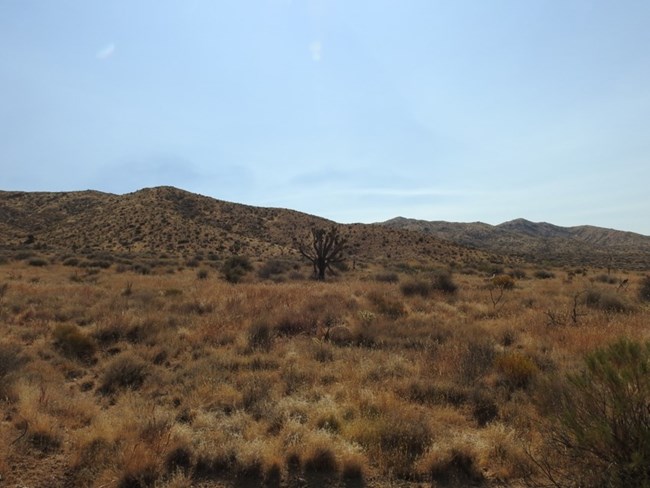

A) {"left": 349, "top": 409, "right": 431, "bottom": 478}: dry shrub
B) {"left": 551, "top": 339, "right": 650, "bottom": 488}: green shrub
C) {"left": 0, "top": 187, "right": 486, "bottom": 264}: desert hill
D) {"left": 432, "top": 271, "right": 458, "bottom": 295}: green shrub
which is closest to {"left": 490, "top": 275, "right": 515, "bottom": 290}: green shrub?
{"left": 432, "top": 271, "right": 458, "bottom": 295}: green shrub

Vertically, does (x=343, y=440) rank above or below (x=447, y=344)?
below

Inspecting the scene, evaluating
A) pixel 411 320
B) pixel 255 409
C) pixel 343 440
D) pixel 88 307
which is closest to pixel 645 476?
pixel 343 440

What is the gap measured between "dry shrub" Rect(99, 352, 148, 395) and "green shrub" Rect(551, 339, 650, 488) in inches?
258

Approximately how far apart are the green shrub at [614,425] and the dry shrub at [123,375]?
6547 millimetres

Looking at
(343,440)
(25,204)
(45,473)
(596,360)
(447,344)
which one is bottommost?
(45,473)

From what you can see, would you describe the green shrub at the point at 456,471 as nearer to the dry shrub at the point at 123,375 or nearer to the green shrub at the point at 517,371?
the green shrub at the point at 517,371

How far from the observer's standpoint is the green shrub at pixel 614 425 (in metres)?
3.41

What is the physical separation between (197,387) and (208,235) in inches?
2049

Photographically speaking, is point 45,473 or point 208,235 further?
point 208,235

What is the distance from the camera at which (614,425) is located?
3.58 m

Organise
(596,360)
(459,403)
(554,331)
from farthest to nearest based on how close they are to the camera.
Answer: (554,331), (459,403), (596,360)

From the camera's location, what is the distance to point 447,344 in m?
8.77

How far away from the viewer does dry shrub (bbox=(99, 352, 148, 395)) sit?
700 centimetres

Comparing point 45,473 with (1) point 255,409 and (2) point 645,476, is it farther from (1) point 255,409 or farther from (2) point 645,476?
(2) point 645,476
